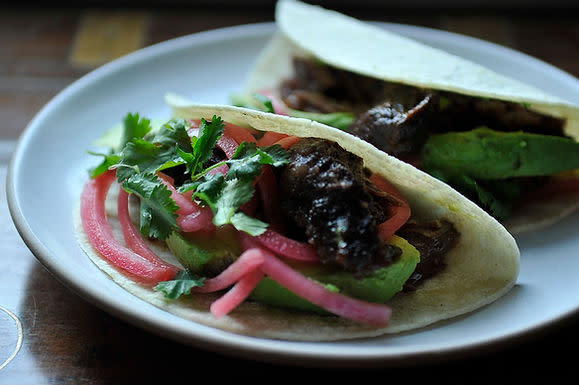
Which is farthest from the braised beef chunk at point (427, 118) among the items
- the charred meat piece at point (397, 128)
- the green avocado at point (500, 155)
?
the green avocado at point (500, 155)

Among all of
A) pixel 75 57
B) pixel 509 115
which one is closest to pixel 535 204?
pixel 509 115

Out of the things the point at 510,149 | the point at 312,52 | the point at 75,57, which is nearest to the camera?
the point at 510,149

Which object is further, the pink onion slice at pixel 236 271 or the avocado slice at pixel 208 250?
the avocado slice at pixel 208 250

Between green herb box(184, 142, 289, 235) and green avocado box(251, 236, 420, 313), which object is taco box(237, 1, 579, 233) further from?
green avocado box(251, 236, 420, 313)

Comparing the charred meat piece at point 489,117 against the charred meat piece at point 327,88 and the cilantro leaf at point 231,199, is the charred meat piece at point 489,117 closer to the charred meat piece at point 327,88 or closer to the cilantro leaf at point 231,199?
the charred meat piece at point 327,88

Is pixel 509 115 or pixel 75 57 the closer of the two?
pixel 509 115

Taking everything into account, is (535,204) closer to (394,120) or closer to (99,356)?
(394,120)

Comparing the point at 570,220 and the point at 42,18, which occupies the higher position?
the point at 570,220

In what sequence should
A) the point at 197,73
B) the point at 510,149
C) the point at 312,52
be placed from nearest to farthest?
the point at 510,149, the point at 312,52, the point at 197,73
